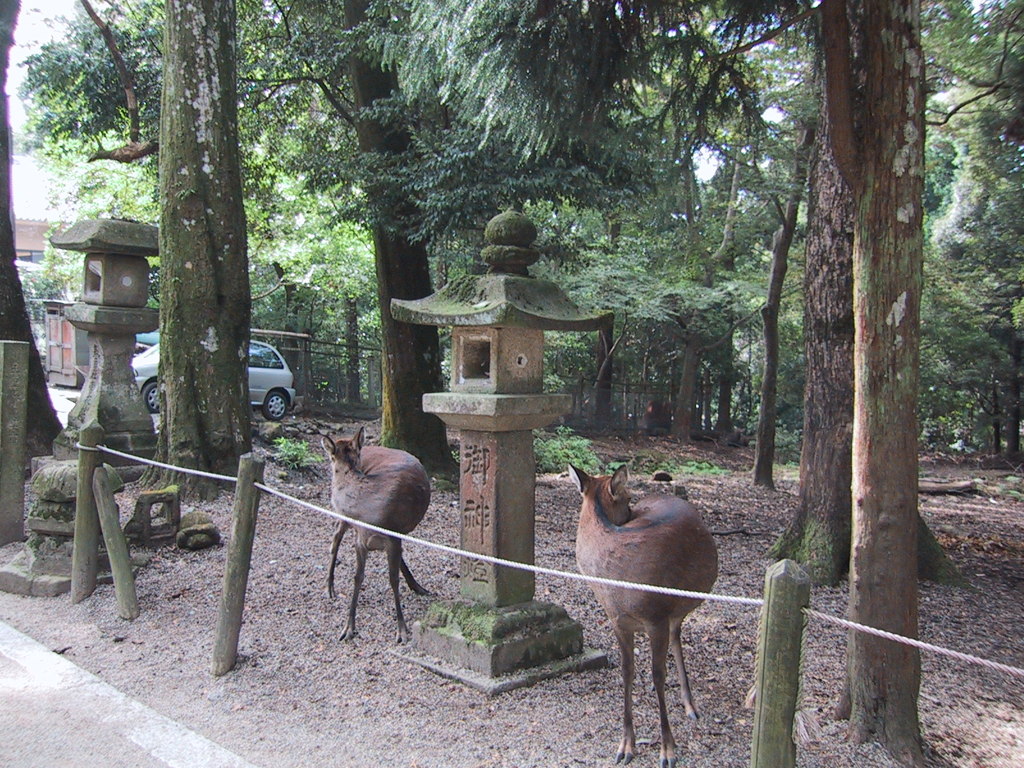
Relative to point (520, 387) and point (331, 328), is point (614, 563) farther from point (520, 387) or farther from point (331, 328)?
point (331, 328)

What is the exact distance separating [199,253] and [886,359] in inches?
262

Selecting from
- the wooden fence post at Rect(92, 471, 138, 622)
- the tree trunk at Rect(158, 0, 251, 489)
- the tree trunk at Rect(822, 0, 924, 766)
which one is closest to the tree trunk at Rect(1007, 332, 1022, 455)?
the tree trunk at Rect(158, 0, 251, 489)

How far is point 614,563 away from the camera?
3676 mm

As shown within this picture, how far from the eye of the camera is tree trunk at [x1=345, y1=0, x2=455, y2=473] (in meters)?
10.3

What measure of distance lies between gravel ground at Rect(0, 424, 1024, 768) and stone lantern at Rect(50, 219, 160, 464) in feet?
3.18

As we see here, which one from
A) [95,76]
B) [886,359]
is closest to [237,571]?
[886,359]

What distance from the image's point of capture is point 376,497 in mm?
5109

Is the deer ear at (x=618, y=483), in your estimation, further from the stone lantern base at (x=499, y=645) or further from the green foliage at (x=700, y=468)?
the green foliage at (x=700, y=468)

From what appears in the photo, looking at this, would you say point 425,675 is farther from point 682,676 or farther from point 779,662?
point 779,662

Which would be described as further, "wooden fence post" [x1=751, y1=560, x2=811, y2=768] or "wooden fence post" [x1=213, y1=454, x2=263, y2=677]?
"wooden fence post" [x1=213, y1=454, x2=263, y2=677]

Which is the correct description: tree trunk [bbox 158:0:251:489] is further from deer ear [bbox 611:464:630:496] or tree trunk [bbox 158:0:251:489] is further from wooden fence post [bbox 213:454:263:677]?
Result: deer ear [bbox 611:464:630:496]

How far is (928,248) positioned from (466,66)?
18.5 meters

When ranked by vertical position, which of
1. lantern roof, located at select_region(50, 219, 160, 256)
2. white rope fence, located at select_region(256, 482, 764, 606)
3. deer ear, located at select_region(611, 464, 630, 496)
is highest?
lantern roof, located at select_region(50, 219, 160, 256)

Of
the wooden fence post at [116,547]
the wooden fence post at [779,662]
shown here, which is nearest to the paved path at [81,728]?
the wooden fence post at [116,547]
